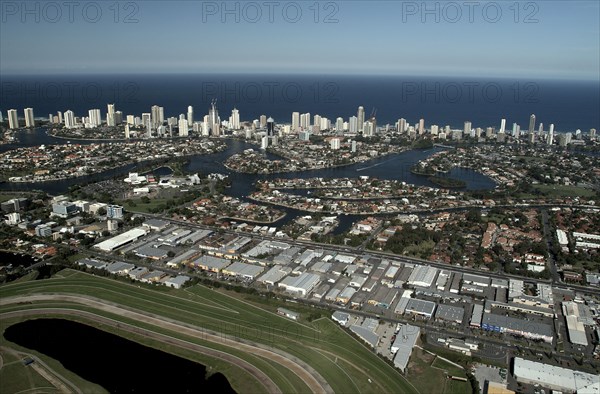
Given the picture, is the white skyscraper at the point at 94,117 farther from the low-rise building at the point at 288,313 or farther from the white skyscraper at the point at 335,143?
the low-rise building at the point at 288,313

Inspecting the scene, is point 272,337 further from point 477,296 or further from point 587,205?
point 587,205

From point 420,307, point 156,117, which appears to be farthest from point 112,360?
point 156,117

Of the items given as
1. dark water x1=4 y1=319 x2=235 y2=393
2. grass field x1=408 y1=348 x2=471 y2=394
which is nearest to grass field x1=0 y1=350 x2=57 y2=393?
dark water x1=4 y1=319 x2=235 y2=393

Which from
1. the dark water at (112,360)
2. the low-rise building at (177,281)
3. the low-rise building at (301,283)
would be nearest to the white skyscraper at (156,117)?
the low-rise building at (177,281)

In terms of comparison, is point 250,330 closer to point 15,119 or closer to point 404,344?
point 404,344

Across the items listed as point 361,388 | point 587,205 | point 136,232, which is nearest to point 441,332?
point 361,388

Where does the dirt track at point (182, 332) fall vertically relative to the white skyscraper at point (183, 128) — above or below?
below
